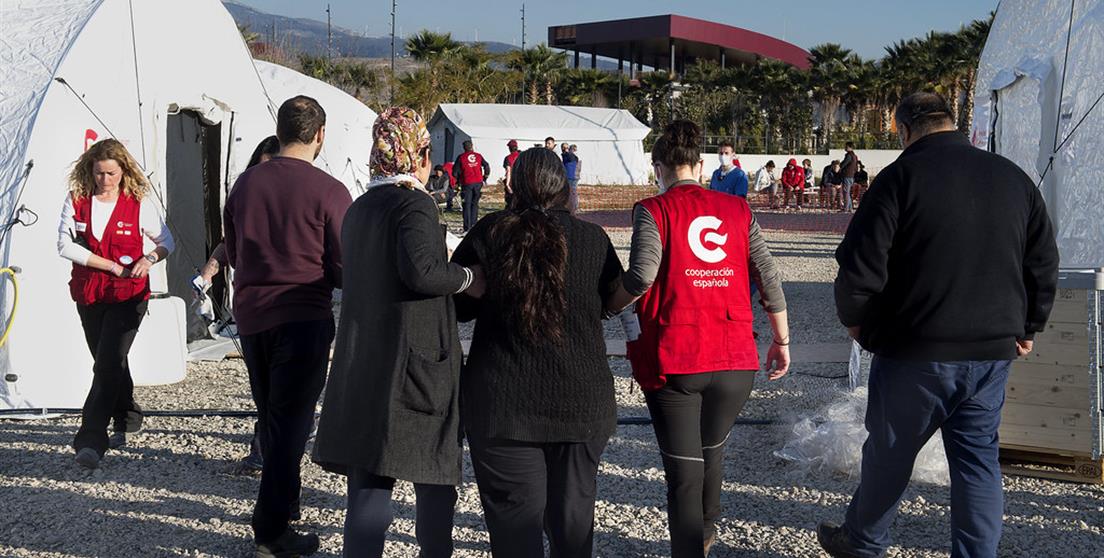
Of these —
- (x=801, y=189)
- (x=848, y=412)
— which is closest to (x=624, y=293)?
(x=848, y=412)

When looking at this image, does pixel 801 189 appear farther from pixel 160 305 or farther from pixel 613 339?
pixel 160 305

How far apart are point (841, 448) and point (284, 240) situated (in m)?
2.95

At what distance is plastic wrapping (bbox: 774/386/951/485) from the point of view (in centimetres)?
507

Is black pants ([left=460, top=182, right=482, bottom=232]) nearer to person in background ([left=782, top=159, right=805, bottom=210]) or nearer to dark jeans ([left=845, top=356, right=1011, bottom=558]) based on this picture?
person in background ([left=782, top=159, right=805, bottom=210])

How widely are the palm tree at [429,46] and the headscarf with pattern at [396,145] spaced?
45896mm

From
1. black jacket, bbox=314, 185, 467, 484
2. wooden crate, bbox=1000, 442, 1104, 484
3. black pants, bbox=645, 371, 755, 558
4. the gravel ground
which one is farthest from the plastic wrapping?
black jacket, bbox=314, 185, 467, 484

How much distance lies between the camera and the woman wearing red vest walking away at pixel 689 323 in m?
3.54

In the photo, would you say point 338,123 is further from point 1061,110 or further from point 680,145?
point 680,145

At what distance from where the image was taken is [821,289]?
12.3 meters

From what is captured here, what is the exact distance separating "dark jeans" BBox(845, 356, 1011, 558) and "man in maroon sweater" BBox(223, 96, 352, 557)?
2107 millimetres

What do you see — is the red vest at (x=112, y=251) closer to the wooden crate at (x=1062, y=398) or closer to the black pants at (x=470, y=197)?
the wooden crate at (x=1062, y=398)

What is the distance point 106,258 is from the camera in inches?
206

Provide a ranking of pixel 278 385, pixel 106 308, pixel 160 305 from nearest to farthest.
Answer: pixel 278 385 < pixel 106 308 < pixel 160 305

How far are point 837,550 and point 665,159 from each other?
1601 millimetres
